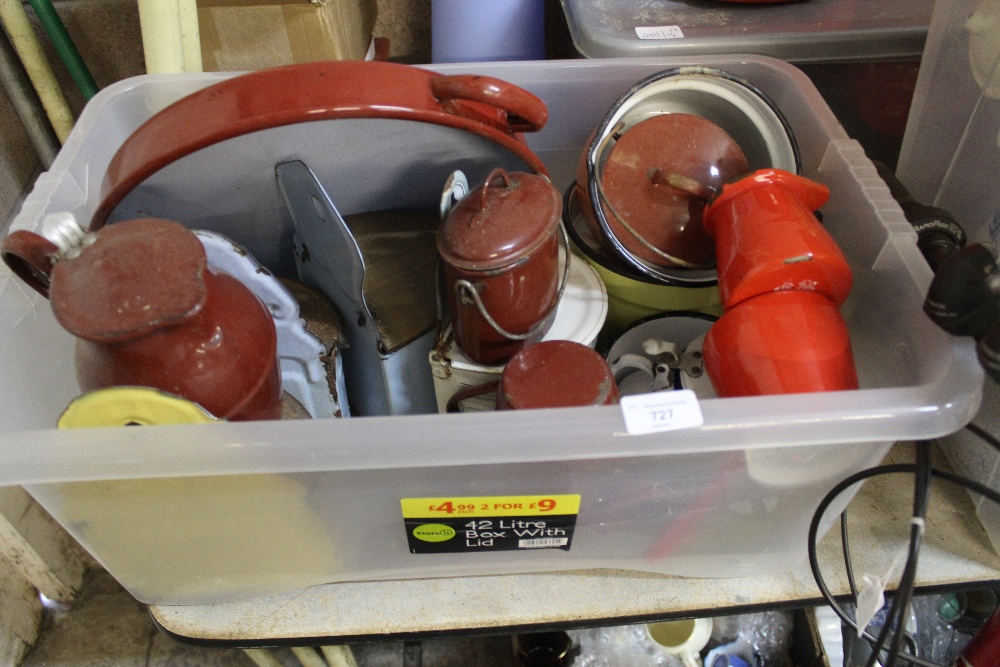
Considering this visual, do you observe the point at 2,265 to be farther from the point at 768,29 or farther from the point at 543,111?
the point at 768,29

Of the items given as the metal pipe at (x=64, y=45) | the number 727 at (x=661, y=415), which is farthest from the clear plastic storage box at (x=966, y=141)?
the metal pipe at (x=64, y=45)

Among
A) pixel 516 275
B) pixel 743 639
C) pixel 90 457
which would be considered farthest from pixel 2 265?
pixel 743 639

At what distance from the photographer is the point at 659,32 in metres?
0.81

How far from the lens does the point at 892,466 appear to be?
471mm

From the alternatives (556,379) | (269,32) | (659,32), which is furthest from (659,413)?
(269,32)

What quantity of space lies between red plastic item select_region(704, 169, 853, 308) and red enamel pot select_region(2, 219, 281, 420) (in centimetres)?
39

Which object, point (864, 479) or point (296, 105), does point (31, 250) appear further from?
point (864, 479)

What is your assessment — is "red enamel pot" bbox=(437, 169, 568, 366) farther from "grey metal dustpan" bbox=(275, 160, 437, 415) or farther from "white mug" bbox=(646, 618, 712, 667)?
"white mug" bbox=(646, 618, 712, 667)

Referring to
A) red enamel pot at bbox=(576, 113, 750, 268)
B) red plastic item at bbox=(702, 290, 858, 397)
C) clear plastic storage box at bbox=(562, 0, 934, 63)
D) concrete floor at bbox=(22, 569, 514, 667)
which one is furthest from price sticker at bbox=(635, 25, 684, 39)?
concrete floor at bbox=(22, 569, 514, 667)

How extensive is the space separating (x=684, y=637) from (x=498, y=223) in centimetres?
63

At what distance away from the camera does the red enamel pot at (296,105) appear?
21.2 inches

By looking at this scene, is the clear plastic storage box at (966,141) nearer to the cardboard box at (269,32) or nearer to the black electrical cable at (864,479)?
the black electrical cable at (864,479)

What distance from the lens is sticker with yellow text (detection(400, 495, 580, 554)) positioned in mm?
495

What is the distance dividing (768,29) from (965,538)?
0.60 meters
